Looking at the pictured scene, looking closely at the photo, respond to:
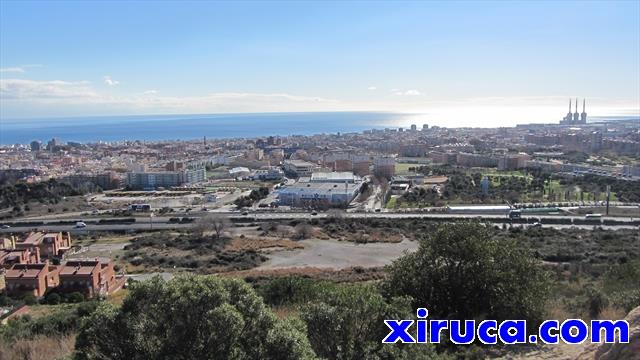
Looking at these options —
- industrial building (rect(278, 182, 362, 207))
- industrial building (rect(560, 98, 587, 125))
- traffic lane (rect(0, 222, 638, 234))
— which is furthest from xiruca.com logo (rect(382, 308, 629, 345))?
industrial building (rect(560, 98, 587, 125))

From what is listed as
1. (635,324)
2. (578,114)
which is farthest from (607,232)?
(578,114)

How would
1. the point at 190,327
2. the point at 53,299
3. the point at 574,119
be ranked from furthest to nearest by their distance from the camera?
the point at 574,119, the point at 53,299, the point at 190,327

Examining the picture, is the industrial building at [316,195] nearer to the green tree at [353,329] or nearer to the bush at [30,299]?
the bush at [30,299]

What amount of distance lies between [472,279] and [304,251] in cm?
1077

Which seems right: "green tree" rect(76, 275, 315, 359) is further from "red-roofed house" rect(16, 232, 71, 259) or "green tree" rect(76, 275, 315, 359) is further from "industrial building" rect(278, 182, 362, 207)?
"industrial building" rect(278, 182, 362, 207)

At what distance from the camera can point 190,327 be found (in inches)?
110

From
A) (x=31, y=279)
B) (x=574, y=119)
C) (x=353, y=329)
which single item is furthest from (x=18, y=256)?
(x=574, y=119)

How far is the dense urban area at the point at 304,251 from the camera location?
2.92 m

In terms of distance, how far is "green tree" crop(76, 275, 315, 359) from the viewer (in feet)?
8.97

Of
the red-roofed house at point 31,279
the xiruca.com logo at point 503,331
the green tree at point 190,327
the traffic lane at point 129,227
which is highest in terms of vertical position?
the green tree at point 190,327

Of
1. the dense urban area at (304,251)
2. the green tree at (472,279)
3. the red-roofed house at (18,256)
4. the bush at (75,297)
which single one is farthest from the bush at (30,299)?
the green tree at (472,279)

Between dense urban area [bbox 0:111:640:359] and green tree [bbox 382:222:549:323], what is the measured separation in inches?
0.6

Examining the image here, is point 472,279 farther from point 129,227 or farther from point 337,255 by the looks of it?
point 129,227

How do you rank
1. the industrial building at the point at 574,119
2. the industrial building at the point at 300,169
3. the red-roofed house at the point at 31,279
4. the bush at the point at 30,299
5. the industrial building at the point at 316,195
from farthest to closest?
the industrial building at the point at 574,119
the industrial building at the point at 300,169
the industrial building at the point at 316,195
the red-roofed house at the point at 31,279
the bush at the point at 30,299
